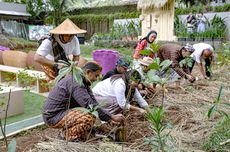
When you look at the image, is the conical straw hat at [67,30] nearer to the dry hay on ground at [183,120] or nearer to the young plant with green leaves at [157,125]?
the dry hay on ground at [183,120]

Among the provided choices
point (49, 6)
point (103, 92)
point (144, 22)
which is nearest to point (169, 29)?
point (144, 22)

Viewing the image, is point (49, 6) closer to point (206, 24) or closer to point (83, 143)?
point (206, 24)

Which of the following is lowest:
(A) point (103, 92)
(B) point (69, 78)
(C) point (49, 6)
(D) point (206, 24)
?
(A) point (103, 92)

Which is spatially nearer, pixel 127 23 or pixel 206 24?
pixel 206 24

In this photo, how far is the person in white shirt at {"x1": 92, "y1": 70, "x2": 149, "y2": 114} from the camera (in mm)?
2988

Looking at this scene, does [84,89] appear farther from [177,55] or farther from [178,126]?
[177,55]

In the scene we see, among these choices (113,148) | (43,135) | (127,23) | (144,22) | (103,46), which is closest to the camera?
(113,148)

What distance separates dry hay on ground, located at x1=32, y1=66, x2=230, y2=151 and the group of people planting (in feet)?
0.54

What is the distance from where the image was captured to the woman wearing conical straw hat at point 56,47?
3.43m

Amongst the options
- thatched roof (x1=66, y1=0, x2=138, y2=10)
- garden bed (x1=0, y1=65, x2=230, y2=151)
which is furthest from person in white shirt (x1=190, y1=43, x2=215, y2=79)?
thatched roof (x1=66, y1=0, x2=138, y2=10)

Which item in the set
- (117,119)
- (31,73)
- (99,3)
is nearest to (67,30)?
(117,119)

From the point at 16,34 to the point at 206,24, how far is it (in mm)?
11446

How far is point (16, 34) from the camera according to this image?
59.3 ft

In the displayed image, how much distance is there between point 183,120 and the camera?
3.34 meters
